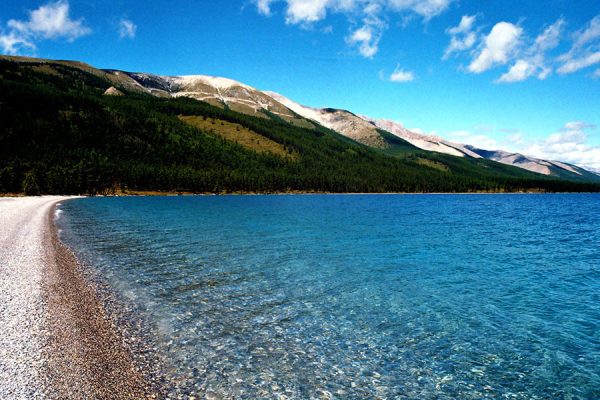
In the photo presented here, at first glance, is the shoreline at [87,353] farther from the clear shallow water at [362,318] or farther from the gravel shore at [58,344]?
the clear shallow water at [362,318]

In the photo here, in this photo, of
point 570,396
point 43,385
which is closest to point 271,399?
point 43,385

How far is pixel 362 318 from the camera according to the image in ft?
63.2

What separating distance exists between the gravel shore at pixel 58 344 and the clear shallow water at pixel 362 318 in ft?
5.77

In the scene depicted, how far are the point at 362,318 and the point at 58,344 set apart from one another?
1383 centimetres

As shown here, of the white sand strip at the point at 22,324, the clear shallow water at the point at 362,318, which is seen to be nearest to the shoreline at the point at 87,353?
the white sand strip at the point at 22,324

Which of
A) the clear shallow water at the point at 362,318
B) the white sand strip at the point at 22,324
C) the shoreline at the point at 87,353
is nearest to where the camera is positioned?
the white sand strip at the point at 22,324

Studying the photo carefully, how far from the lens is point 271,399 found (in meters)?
11.4

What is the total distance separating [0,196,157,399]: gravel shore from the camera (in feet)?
35.7

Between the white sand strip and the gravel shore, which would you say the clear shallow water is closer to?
the gravel shore

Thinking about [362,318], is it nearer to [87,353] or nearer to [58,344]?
[87,353]

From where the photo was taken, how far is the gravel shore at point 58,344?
429 inches

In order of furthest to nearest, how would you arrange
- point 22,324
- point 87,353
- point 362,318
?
1. point 362,318
2. point 22,324
3. point 87,353

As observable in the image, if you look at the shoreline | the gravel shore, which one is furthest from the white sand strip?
the shoreline

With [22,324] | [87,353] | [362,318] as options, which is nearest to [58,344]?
[87,353]
